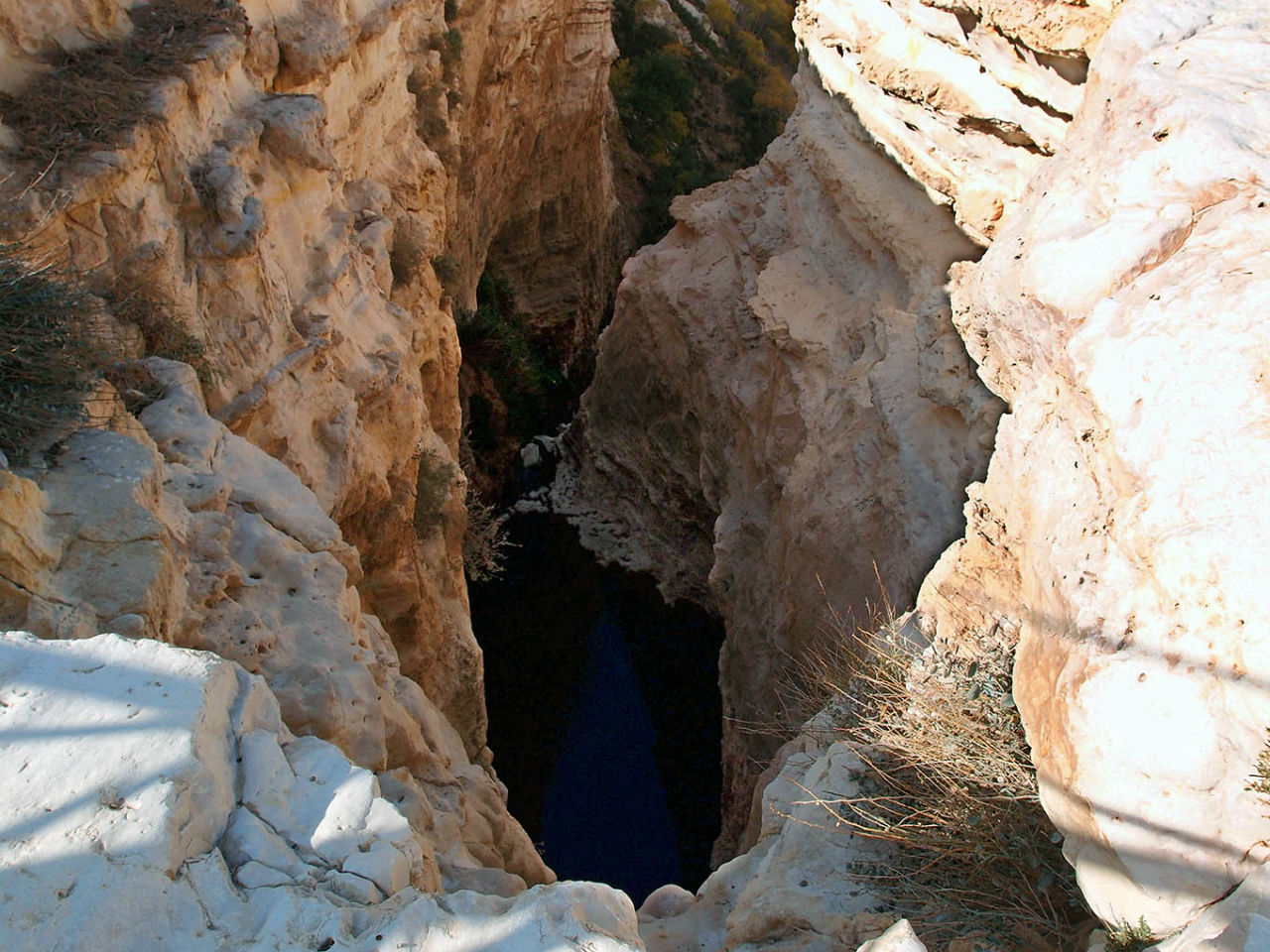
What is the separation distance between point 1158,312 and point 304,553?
11.6ft

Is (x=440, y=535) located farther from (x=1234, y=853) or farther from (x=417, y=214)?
(x=1234, y=853)

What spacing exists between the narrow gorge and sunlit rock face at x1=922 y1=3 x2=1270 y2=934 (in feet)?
0.05

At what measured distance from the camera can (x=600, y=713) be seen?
423 inches

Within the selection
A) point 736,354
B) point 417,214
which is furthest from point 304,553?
point 736,354

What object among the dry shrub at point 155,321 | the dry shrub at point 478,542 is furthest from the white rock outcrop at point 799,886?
the dry shrub at point 478,542

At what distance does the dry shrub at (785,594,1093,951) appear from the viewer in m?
3.31

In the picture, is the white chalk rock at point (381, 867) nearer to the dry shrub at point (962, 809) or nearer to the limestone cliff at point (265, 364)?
the limestone cliff at point (265, 364)

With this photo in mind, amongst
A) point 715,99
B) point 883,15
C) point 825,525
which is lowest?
Result: point 825,525

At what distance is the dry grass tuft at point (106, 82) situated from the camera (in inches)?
173

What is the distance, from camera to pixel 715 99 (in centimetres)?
2122

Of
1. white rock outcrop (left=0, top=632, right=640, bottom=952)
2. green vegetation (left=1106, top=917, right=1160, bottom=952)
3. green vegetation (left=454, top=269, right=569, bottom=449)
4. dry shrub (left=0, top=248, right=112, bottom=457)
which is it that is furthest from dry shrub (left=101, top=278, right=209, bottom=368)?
green vegetation (left=454, top=269, right=569, bottom=449)

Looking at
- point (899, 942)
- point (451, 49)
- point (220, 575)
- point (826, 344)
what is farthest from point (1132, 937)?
point (451, 49)

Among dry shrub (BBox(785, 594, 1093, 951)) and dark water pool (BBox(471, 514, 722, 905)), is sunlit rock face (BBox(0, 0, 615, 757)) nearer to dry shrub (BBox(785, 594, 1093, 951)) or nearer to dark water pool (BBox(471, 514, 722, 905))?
dark water pool (BBox(471, 514, 722, 905))

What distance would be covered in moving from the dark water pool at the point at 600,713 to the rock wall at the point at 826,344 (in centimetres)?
69
